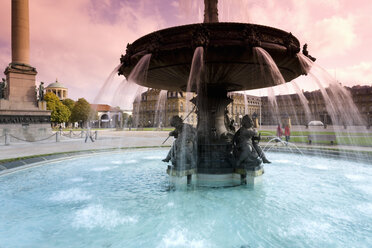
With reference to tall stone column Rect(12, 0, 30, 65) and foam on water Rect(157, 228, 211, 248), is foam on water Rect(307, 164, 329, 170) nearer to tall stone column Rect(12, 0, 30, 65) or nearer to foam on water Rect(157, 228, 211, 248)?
foam on water Rect(157, 228, 211, 248)

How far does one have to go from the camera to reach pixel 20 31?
17625mm

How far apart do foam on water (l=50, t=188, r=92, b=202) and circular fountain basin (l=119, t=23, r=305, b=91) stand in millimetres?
3133

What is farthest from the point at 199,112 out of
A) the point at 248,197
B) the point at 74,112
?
the point at 74,112

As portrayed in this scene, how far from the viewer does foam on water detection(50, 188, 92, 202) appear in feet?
13.9

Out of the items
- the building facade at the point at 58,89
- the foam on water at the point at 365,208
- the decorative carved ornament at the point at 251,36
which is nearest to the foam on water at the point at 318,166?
the foam on water at the point at 365,208

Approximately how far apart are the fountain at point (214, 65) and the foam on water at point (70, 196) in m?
1.93

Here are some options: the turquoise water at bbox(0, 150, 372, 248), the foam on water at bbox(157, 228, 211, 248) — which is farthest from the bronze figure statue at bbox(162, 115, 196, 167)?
the foam on water at bbox(157, 228, 211, 248)

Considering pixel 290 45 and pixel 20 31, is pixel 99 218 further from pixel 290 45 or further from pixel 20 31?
pixel 20 31

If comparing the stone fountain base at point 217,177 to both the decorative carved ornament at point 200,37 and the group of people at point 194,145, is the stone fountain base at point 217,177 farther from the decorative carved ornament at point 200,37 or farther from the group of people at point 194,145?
the decorative carved ornament at point 200,37

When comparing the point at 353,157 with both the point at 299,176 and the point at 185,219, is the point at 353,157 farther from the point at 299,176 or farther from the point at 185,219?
the point at 185,219

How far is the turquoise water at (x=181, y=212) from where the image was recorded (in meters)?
2.68

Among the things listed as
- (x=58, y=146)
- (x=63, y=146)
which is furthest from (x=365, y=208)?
(x=58, y=146)

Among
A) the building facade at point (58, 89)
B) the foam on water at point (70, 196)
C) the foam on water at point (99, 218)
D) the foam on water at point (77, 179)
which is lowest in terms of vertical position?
the foam on water at point (77, 179)

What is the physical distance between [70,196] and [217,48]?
432 centimetres
